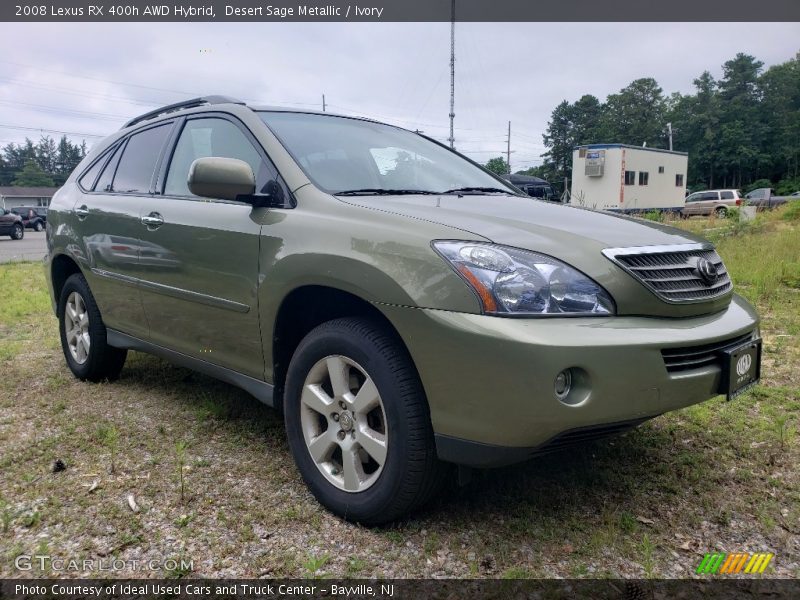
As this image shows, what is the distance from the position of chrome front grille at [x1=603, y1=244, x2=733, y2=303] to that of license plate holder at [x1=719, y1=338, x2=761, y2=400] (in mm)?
218

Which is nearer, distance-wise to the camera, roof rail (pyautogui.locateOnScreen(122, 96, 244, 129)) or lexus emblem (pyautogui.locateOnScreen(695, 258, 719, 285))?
lexus emblem (pyautogui.locateOnScreen(695, 258, 719, 285))

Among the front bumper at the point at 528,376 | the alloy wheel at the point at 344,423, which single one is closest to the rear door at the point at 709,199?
the front bumper at the point at 528,376

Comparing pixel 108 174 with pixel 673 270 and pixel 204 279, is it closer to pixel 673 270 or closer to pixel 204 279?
pixel 204 279

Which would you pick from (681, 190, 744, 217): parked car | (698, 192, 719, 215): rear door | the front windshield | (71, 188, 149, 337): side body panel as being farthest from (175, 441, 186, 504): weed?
(698, 192, 719, 215): rear door

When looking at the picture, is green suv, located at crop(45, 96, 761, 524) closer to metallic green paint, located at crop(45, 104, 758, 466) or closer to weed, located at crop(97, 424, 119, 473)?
metallic green paint, located at crop(45, 104, 758, 466)

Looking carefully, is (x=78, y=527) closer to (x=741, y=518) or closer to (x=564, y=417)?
(x=564, y=417)

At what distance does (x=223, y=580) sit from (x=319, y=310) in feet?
3.55

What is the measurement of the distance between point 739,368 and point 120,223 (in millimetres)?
3288

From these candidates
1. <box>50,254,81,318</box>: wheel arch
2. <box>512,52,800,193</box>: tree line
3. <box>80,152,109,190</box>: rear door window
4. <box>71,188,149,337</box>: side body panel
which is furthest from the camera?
<box>512,52,800,193</box>: tree line

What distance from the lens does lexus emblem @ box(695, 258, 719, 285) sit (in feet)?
7.65

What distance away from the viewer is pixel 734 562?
211 centimetres

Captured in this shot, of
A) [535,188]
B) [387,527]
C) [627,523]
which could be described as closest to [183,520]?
[387,527]

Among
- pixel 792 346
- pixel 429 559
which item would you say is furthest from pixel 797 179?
pixel 429 559

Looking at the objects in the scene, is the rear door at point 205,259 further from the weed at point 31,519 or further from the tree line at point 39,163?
the tree line at point 39,163
